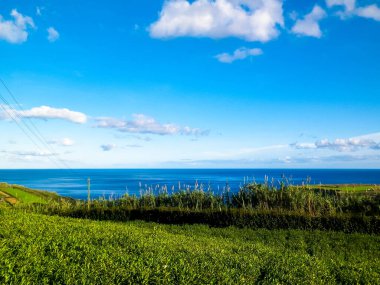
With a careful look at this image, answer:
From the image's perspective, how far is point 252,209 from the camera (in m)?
19.6

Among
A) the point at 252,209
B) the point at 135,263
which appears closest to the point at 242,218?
the point at 252,209

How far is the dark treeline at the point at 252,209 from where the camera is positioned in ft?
58.5

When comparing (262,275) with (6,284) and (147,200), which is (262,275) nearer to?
(6,284)

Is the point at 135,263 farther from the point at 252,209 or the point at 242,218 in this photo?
the point at 252,209

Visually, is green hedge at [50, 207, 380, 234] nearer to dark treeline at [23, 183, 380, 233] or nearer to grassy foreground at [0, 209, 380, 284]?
dark treeline at [23, 183, 380, 233]

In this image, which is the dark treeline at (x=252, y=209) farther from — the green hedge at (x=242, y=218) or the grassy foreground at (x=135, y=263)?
the grassy foreground at (x=135, y=263)

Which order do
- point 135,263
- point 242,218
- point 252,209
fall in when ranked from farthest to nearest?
point 252,209, point 242,218, point 135,263

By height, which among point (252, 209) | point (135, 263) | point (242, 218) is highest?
point (135, 263)

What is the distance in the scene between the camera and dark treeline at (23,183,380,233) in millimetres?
17844

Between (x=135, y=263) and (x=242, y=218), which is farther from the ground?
(x=135, y=263)

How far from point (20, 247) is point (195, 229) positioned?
10.0 meters

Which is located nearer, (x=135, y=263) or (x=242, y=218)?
(x=135, y=263)

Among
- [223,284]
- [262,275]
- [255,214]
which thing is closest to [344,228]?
[255,214]

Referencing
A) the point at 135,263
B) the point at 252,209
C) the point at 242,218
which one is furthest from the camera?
the point at 252,209
